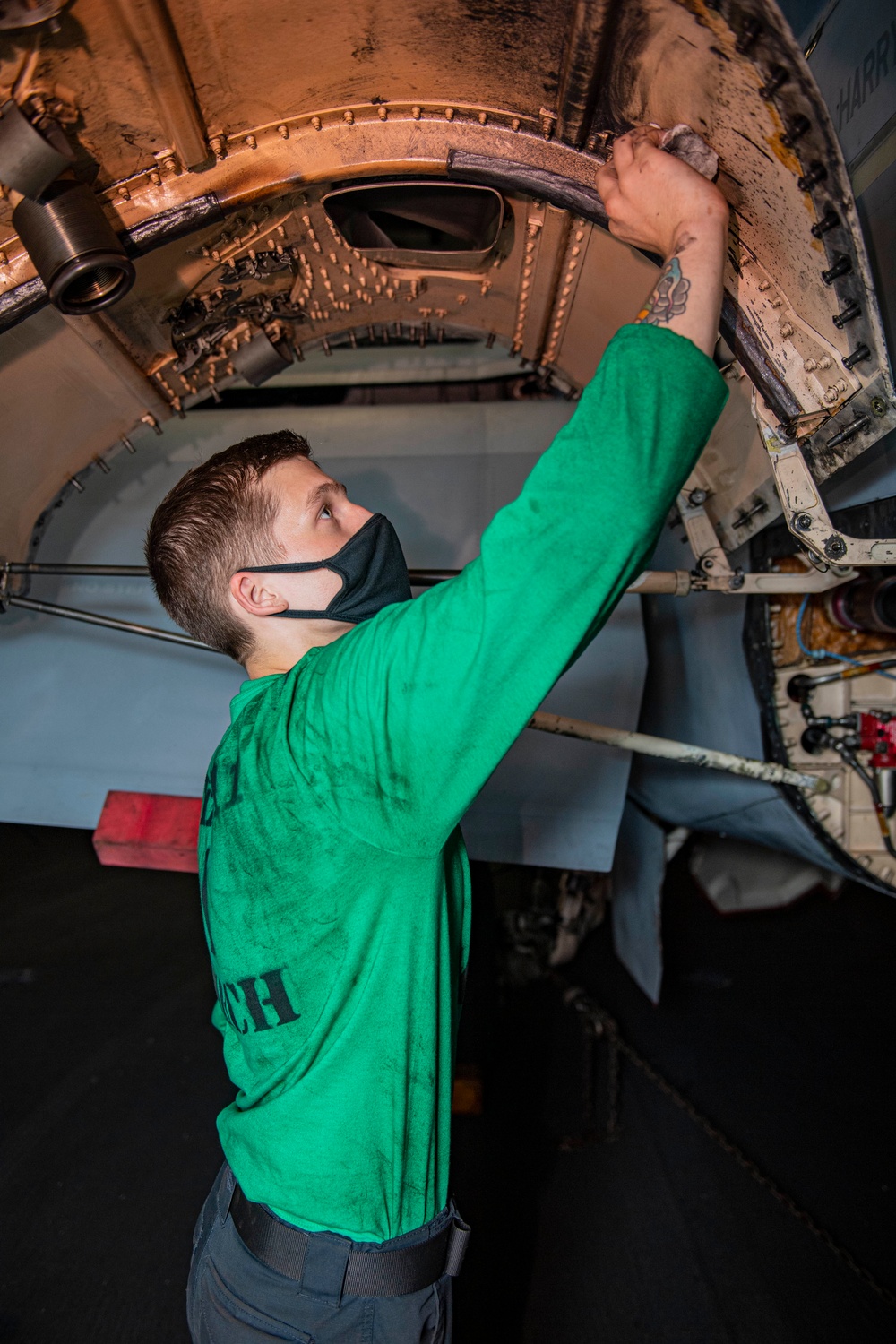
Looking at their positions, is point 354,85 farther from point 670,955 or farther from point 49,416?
point 670,955

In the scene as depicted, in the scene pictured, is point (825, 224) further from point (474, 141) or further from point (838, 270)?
point (474, 141)

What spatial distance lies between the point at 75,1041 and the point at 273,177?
10.9 ft

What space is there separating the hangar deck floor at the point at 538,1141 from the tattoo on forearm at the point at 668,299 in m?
2.73

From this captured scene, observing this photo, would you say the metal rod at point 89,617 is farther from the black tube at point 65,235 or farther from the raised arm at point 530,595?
the raised arm at point 530,595

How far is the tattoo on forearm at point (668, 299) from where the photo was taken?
2.72 feet

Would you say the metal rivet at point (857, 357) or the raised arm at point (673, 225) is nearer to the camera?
the raised arm at point (673, 225)

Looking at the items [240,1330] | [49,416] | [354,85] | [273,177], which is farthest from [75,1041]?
[354,85]

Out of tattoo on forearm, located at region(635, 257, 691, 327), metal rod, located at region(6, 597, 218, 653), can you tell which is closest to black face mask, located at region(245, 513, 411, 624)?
tattoo on forearm, located at region(635, 257, 691, 327)

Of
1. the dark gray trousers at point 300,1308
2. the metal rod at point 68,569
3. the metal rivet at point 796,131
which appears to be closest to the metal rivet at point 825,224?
the metal rivet at point 796,131

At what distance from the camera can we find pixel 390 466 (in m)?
3.05

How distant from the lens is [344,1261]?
1.08m

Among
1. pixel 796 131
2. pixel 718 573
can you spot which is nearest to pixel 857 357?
pixel 796 131

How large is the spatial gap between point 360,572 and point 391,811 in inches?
18.0

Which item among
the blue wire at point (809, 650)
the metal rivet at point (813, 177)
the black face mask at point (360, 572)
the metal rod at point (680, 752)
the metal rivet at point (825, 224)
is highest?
the metal rivet at point (813, 177)
